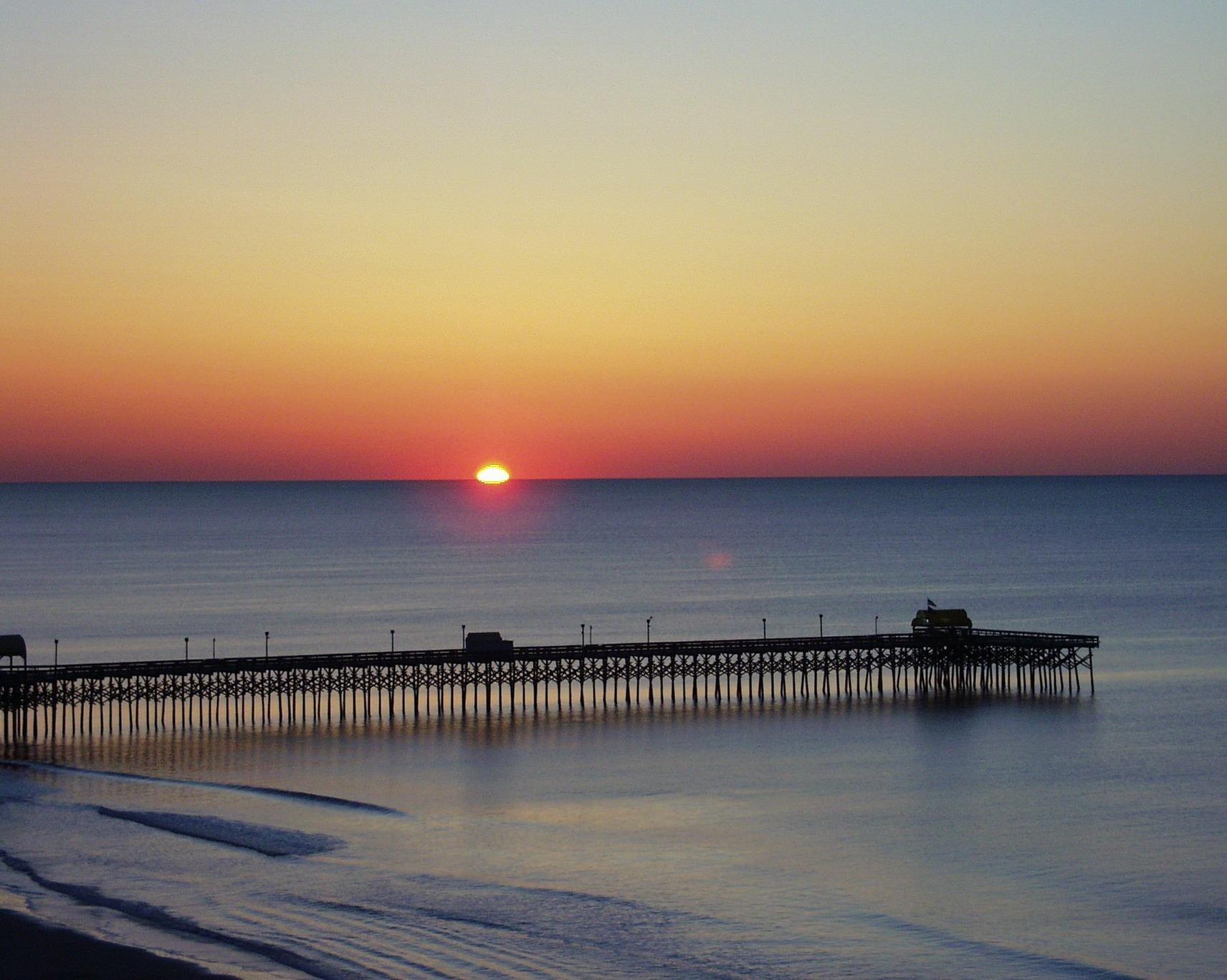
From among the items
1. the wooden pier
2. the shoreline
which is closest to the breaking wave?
the shoreline

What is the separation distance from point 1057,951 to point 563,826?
17027mm

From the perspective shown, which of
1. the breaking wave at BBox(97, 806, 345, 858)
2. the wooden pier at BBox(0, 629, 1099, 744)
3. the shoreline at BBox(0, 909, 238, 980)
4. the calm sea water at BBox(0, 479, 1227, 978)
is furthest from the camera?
the wooden pier at BBox(0, 629, 1099, 744)

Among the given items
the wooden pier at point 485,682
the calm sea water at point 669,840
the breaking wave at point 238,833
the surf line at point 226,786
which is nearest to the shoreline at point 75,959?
the calm sea water at point 669,840

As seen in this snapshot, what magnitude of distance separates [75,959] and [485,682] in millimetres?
41845

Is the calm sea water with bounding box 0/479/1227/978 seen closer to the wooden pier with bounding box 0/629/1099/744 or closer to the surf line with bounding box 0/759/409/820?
the surf line with bounding box 0/759/409/820

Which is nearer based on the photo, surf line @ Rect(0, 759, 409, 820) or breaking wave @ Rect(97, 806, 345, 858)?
→ breaking wave @ Rect(97, 806, 345, 858)

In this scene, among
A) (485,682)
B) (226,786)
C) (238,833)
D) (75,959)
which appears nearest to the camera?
(75,959)

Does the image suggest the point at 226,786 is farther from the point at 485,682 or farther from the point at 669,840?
the point at 485,682

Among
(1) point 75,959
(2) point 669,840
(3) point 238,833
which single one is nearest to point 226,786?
(3) point 238,833

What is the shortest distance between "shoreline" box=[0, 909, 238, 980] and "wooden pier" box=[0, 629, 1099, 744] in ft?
105

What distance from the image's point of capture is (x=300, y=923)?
3641 centimetres

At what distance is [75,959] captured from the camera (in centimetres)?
3309

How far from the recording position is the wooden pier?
68.4m

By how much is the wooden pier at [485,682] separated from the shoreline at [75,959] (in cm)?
3193
